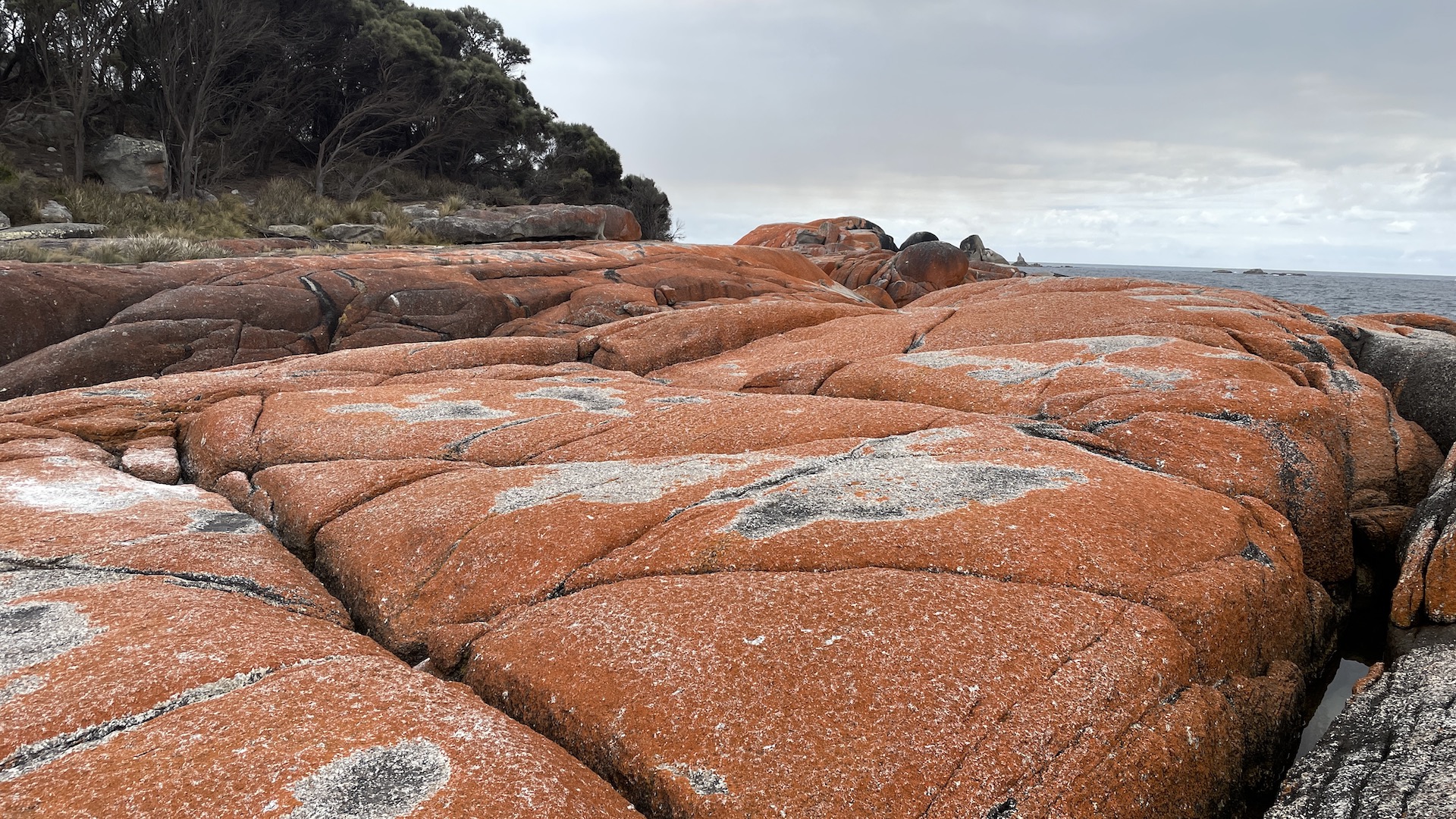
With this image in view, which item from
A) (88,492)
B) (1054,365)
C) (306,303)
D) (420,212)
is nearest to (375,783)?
(88,492)

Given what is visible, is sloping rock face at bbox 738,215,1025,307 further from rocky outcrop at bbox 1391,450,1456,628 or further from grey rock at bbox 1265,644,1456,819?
grey rock at bbox 1265,644,1456,819

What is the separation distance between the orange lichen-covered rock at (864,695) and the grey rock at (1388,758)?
1.24 ft

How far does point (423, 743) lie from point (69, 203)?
1149 inches

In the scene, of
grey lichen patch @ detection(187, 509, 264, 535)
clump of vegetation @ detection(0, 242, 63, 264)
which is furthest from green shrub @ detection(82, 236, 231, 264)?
grey lichen patch @ detection(187, 509, 264, 535)

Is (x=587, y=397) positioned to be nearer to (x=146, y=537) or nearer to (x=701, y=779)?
(x=146, y=537)

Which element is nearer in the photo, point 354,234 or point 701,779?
point 701,779

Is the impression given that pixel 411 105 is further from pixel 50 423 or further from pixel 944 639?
pixel 944 639

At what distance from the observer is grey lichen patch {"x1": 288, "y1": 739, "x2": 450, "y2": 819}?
9.36 ft

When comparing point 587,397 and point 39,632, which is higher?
point 587,397

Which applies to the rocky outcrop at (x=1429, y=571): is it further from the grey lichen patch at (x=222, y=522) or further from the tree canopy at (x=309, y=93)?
the tree canopy at (x=309, y=93)

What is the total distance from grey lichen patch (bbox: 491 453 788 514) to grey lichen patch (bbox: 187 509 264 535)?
6.37 ft

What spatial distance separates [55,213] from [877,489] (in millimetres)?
27781

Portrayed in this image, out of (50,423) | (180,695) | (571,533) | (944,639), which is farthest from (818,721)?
(50,423)

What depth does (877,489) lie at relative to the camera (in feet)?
17.4
